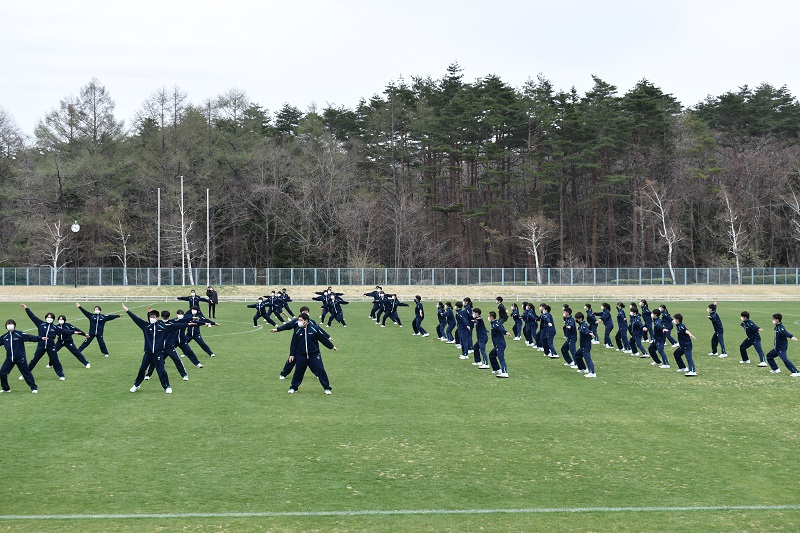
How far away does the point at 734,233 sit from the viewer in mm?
73250

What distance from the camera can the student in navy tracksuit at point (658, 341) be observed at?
22156mm

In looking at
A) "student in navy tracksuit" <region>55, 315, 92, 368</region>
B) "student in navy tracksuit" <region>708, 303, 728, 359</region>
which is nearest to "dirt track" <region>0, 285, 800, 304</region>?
"student in navy tracksuit" <region>708, 303, 728, 359</region>

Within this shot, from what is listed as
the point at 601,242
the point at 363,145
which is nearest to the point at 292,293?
the point at 363,145

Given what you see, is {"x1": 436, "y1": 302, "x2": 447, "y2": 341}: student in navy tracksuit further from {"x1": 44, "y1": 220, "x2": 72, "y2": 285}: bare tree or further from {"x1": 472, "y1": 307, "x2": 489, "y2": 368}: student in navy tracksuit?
{"x1": 44, "y1": 220, "x2": 72, "y2": 285}: bare tree

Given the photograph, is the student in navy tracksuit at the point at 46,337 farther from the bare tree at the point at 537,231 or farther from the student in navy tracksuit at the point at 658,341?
the bare tree at the point at 537,231

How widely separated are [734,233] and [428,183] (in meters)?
32.1

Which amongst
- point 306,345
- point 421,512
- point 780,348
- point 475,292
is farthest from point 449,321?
point 475,292

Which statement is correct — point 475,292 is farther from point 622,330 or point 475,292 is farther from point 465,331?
point 465,331

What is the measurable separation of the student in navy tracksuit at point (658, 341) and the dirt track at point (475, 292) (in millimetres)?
→ 37917

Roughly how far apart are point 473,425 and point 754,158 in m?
76.9

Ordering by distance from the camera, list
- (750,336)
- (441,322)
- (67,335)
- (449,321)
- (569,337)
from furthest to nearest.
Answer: (441,322) → (449,321) → (569,337) → (750,336) → (67,335)

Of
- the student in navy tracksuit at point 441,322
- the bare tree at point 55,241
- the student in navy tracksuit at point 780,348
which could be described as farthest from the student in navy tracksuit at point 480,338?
the bare tree at point 55,241

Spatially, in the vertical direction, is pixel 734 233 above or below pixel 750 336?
above

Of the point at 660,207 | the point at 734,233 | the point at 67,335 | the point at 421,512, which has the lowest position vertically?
the point at 421,512
